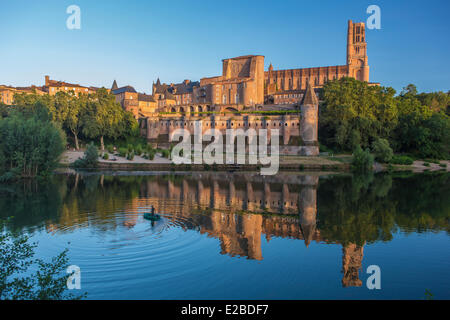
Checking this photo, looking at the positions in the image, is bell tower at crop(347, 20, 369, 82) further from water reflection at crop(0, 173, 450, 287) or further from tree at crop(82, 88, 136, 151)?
water reflection at crop(0, 173, 450, 287)

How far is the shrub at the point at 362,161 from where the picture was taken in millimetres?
39438

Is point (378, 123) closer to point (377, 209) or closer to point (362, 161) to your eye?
point (362, 161)

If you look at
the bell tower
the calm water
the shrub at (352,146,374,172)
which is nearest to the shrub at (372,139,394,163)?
the shrub at (352,146,374,172)

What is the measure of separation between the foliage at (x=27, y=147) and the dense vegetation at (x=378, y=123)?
114 feet

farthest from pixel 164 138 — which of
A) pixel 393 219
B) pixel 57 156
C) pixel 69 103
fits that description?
pixel 393 219

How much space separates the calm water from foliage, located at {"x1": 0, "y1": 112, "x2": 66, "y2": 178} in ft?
20.5

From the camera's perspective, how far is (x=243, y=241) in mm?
12406

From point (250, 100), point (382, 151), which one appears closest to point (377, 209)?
point (382, 151)

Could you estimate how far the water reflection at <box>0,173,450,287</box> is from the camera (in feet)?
43.3

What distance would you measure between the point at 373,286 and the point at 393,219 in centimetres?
856

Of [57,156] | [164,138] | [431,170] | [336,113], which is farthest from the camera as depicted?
[164,138]

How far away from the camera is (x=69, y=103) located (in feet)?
167

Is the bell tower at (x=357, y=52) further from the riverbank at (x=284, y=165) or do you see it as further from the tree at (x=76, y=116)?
the tree at (x=76, y=116)
